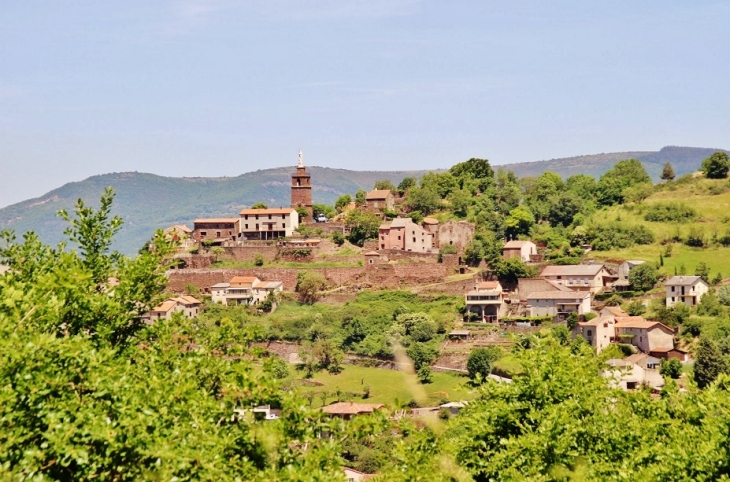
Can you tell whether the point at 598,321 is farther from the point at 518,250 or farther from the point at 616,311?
the point at 518,250

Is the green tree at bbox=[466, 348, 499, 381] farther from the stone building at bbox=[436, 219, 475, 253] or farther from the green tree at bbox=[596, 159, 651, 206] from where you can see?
the green tree at bbox=[596, 159, 651, 206]

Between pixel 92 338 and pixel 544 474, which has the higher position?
pixel 92 338

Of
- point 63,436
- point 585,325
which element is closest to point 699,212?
point 585,325

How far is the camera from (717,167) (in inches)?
3137

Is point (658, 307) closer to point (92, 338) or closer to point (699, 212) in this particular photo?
point (699, 212)

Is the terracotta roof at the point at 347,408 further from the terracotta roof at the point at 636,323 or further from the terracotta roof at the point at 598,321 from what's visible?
the terracotta roof at the point at 636,323

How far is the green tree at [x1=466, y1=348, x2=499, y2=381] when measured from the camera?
158 feet

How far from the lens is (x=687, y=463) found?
14875 millimetres

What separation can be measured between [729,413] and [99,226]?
1110cm

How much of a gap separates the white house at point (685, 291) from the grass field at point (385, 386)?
13.5 metres

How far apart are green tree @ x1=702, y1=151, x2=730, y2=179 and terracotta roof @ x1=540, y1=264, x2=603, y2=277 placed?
994 inches

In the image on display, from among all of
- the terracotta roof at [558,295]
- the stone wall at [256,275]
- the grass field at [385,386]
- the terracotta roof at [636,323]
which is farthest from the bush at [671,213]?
the grass field at [385,386]

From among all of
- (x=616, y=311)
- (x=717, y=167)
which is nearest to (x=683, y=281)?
(x=616, y=311)

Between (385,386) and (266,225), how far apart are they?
903 inches
